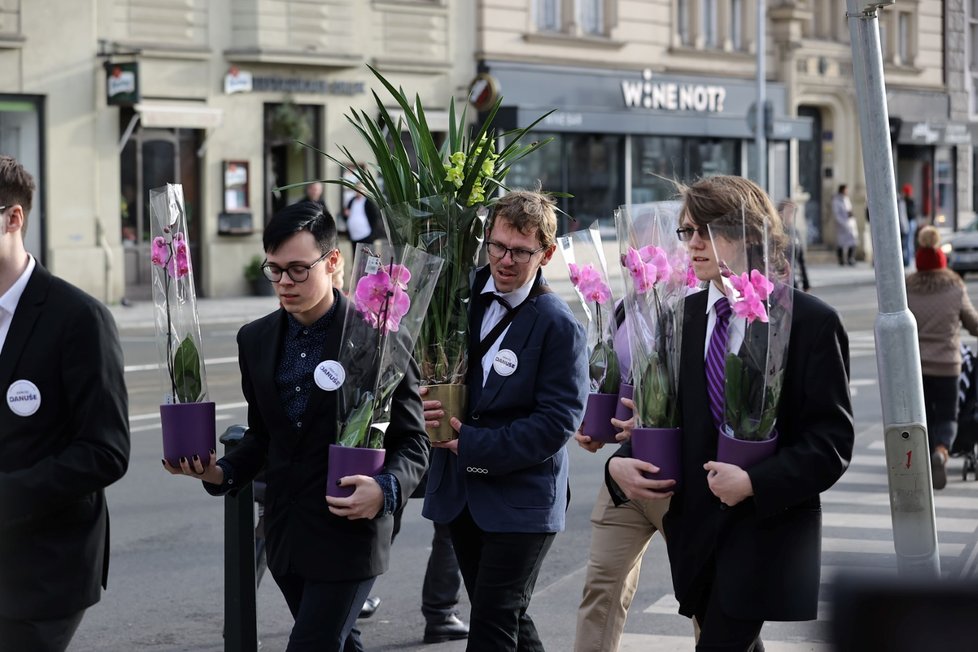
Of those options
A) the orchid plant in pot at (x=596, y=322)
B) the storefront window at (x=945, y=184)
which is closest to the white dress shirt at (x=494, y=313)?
the orchid plant in pot at (x=596, y=322)

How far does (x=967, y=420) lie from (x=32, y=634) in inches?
328

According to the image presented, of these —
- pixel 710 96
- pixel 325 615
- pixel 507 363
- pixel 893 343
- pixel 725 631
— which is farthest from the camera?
pixel 710 96

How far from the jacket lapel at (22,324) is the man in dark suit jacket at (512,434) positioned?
1549 mm

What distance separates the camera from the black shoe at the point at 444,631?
22.1 ft

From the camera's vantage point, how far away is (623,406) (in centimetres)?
554

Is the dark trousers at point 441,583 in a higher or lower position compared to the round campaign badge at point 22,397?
lower

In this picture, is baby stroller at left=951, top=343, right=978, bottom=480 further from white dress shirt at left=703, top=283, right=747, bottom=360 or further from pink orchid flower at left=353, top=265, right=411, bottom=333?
pink orchid flower at left=353, top=265, right=411, bottom=333

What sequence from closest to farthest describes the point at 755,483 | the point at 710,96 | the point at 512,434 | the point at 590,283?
1. the point at 755,483
2. the point at 512,434
3. the point at 590,283
4. the point at 710,96

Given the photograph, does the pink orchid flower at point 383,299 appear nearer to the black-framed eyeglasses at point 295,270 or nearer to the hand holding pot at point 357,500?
the black-framed eyeglasses at point 295,270

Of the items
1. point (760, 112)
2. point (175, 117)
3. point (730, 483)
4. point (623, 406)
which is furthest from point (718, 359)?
point (760, 112)

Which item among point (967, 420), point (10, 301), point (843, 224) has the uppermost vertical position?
point (843, 224)

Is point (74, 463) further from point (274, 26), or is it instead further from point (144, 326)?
point (274, 26)

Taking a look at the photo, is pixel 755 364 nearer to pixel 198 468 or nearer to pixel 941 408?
pixel 198 468

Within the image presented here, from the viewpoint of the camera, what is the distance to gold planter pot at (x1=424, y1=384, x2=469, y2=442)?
4.91m
